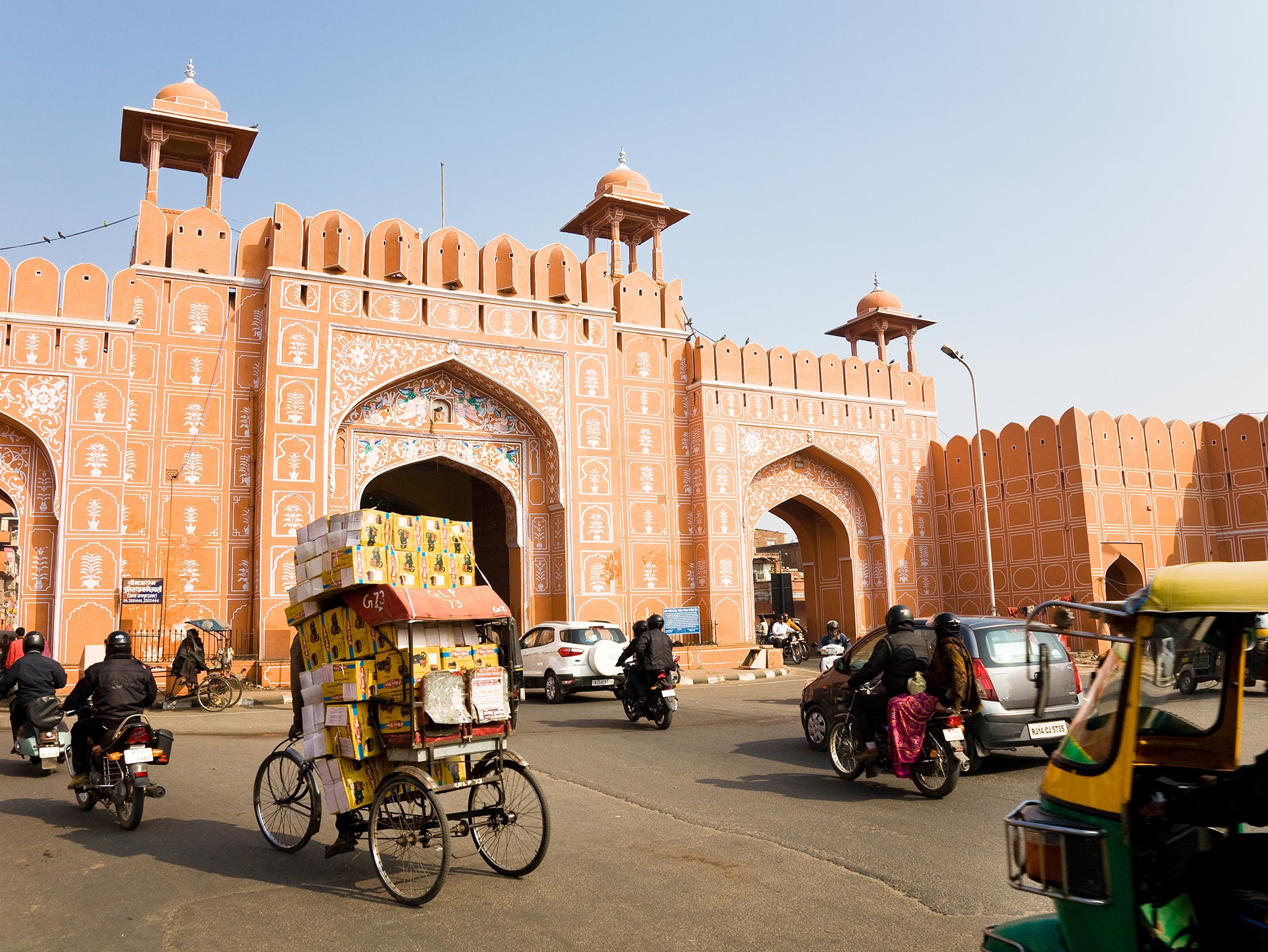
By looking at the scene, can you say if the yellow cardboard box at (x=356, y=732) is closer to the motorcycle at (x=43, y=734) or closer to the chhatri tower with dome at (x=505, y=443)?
the motorcycle at (x=43, y=734)

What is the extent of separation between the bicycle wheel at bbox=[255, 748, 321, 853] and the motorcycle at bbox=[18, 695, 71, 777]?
10.5 ft

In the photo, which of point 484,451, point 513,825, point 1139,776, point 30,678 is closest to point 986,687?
point 513,825

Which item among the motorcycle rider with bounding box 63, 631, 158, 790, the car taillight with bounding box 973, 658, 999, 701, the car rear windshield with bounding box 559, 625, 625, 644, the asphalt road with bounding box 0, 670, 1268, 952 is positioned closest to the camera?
the asphalt road with bounding box 0, 670, 1268, 952

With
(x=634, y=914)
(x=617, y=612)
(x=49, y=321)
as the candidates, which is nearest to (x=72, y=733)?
(x=634, y=914)

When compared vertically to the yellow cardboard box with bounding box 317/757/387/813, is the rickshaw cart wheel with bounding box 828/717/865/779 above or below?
below

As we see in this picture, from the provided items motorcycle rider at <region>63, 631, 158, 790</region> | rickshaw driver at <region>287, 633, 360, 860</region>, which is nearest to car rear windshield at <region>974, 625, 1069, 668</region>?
rickshaw driver at <region>287, 633, 360, 860</region>

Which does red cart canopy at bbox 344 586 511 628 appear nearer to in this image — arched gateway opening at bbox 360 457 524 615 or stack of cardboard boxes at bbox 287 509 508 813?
stack of cardboard boxes at bbox 287 509 508 813

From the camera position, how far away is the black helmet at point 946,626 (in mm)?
6852

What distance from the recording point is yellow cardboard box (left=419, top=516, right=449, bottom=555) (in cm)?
545

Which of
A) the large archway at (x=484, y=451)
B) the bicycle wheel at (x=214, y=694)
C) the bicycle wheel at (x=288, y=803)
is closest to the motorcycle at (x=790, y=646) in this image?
the large archway at (x=484, y=451)

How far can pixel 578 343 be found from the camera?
20500 mm

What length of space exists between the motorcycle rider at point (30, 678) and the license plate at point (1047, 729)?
7.54m

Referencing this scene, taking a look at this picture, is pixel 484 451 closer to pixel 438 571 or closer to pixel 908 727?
pixel 908 727

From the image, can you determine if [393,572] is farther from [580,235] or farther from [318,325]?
[580,235]
